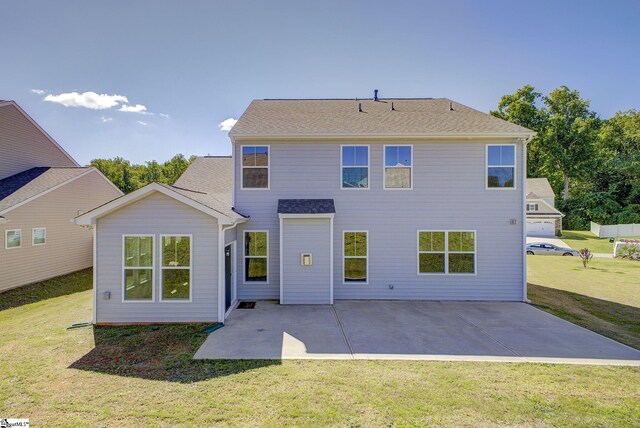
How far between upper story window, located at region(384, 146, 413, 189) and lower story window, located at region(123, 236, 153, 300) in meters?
7.56

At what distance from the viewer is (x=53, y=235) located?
12961 mm

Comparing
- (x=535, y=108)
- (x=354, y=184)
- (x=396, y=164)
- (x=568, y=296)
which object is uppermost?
(x=535, y=108)

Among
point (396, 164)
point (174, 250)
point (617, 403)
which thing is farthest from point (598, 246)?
point (174, 250)

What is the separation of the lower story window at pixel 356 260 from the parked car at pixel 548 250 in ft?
60.5

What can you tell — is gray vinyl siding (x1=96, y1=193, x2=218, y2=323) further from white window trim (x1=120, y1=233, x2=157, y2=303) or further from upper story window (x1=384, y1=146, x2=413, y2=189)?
upper story window (x1=384, y1=146, x2=413, y2=189)

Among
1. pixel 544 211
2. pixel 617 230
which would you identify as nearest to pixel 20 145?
pixel 544 211

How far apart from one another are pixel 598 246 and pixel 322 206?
1156 inches

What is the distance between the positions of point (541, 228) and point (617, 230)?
957cm

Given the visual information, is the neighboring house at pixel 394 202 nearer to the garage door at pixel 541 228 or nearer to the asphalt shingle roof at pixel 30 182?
the asphalt shingle roof at pixel 30 182

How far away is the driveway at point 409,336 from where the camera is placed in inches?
229

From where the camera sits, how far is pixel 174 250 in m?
7.54

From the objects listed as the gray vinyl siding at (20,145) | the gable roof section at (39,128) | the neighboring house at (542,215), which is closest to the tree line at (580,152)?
the neighboring house at (542,215)

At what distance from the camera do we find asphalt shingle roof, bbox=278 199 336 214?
9.11 metres

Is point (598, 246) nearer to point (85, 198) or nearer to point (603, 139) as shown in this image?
point (603, 139)
